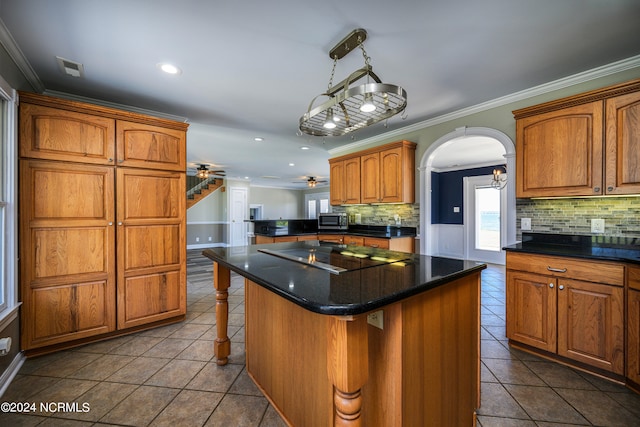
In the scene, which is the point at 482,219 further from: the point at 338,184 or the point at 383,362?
the point at 383,362

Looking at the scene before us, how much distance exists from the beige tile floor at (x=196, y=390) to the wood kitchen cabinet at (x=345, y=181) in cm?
269

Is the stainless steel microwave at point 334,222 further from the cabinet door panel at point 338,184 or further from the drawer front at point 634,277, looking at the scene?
the drawer front at point 634,277

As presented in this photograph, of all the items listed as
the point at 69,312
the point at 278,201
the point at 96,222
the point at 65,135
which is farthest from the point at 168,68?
the point at 278,201

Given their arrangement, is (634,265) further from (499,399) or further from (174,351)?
(174,351)

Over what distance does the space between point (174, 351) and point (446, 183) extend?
275 inches

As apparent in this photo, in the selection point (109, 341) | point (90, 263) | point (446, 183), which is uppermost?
point (446, 183)

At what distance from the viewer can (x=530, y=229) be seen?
269cm

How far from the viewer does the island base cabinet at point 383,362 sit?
0.95m

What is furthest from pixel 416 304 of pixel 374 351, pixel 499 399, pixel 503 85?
pixel 503 85

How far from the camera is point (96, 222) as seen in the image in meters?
2.41

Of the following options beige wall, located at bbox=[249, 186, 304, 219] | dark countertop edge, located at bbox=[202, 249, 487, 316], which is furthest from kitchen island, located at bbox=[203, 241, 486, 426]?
beige wall, located at bbox=[249, 186, 304, 219]

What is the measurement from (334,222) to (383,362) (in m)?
3.82

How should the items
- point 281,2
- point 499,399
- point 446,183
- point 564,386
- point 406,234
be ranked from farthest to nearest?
point 446,183
point 406,234
point 564,386
point 499,399
point 281,2

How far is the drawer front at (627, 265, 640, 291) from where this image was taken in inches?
66.2
